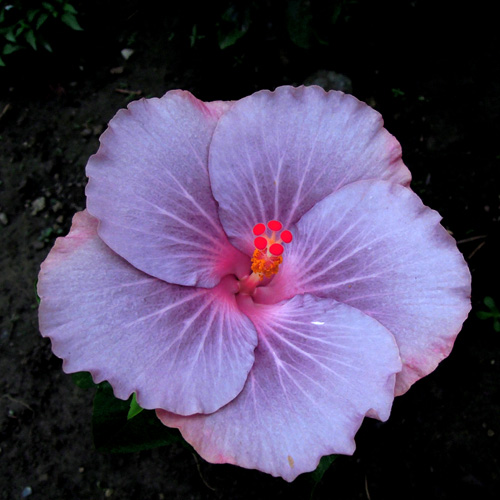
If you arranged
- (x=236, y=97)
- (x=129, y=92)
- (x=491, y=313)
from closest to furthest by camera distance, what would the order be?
1. (x=491, y=313)
2. (x=236, y=97)
3. (x=129, y=92)

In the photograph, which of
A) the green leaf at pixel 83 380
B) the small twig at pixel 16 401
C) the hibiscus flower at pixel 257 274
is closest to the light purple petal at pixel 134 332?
the hibiscus flower at pixel 257 274

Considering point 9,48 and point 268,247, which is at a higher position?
point 9,48

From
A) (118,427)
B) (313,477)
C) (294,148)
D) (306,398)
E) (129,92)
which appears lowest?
(313,477)

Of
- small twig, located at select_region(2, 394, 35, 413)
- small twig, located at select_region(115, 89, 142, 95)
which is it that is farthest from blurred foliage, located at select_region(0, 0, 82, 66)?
small twig, located at select_region(2, 394, 35, 413)

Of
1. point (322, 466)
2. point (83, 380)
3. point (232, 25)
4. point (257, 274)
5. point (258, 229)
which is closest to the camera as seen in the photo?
point (258, 229)

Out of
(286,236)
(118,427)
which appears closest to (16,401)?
(118,427)

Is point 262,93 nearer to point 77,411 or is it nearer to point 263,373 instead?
point 263,373

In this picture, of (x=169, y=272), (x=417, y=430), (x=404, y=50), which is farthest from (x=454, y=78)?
(x=169, y=272)

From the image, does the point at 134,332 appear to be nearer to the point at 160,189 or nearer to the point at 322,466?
the point at 160,189
